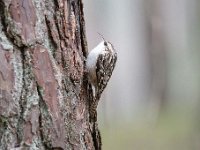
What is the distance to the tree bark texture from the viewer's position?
177 cm

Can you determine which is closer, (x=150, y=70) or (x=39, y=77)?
(x=39, y=77)

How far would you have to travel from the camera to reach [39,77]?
1806 mm

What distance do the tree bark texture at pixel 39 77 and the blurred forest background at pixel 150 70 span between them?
104 inches

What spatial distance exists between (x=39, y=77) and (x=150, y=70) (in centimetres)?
511

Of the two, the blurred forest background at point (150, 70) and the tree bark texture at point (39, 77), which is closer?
the tree bark texture at point (39, 77)

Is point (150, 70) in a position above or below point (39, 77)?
above

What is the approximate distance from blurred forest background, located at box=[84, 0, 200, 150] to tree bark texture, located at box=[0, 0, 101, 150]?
8.63 feet

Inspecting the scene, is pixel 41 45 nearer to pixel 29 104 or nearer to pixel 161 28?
pixel 29 104

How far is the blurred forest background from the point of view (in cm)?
491

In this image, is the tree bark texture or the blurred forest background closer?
the tree bark texture

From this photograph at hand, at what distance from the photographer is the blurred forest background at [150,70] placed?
4906 millimetres

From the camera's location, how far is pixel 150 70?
6.87 m

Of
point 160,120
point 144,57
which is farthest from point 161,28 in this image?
point 160,120

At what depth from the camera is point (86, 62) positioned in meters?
2.04
